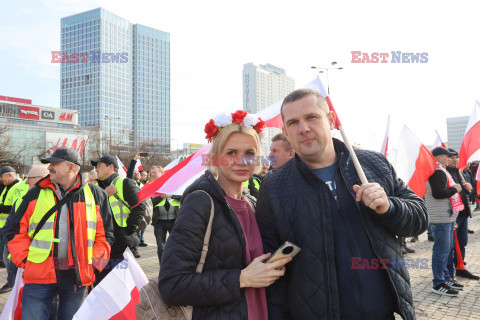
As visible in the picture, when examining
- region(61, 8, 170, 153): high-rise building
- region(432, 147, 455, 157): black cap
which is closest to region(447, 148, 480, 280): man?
region(432, 147, 455, 157): black cap

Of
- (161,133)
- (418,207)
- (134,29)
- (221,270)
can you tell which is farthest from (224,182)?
(161,133)

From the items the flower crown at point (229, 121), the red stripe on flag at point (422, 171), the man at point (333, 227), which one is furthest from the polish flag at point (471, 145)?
the flower crown at point (229, 121)

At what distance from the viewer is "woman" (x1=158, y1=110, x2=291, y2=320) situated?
1.71 meters

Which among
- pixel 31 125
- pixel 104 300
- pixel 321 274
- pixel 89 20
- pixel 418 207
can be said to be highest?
pixel 89 20

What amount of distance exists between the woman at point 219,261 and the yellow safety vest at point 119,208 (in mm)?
3455

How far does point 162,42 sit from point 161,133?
31060 millimetres

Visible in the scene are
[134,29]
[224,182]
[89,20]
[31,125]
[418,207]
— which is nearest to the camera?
[418,207]

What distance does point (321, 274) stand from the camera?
1.86 m

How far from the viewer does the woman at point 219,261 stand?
171 cm

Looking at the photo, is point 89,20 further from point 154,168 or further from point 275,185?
point 275,185

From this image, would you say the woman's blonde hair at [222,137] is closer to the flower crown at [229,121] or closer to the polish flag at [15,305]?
the flower crown at [229,121]

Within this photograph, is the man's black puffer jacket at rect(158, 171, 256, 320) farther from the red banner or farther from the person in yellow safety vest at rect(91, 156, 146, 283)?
the red banner

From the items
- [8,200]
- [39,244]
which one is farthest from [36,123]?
[39,244]

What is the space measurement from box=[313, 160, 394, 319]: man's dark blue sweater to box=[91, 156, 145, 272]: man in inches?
142
